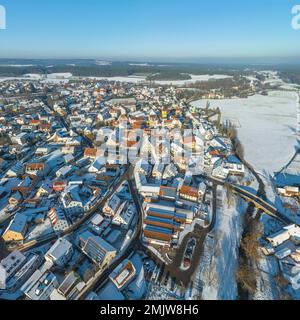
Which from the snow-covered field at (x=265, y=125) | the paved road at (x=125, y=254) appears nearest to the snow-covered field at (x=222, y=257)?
the paved road at (x=125, y=254)

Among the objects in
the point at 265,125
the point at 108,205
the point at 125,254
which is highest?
the point at 265,125

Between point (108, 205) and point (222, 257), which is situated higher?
point (108, 205)

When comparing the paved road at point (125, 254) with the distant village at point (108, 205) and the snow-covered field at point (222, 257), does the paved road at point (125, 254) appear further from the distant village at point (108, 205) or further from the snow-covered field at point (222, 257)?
the snow-covered field at point (222, 257)

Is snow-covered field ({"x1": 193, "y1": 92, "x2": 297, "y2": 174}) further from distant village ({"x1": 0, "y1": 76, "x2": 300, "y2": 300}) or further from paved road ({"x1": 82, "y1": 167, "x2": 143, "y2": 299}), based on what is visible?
paved road ({"x1": 82, "y1": 167, "x2": 143, "y2": 299})

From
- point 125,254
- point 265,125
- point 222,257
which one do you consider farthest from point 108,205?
point 265,125

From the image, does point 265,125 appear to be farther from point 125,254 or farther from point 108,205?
point 125,254

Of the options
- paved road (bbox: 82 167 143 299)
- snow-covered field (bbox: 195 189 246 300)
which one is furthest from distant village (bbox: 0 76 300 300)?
snow-covered field (bbox: 195 189 246 300)

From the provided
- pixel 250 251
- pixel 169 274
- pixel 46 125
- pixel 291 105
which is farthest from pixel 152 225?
pixel 291 105

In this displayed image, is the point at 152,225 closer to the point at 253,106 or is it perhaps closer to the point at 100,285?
the point at 100,285

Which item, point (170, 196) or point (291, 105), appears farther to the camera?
point (291, 105)
